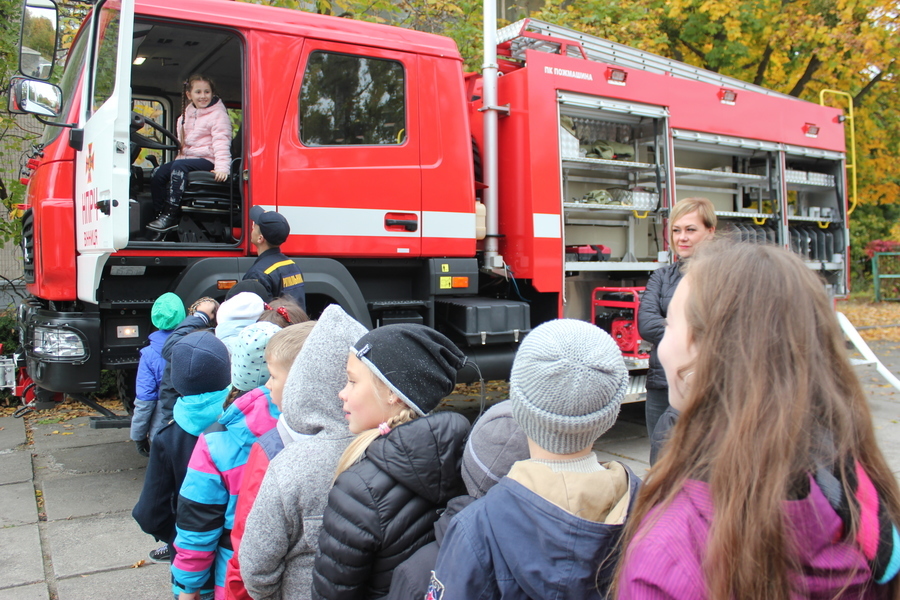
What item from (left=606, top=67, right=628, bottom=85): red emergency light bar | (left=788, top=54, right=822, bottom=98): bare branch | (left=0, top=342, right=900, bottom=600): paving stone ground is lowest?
(left=0, top=342, right=900, bottom=600): paving stone ground

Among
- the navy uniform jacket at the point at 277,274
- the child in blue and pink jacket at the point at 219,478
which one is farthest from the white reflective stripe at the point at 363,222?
the child in blue and pink jacket at the point at 219,478

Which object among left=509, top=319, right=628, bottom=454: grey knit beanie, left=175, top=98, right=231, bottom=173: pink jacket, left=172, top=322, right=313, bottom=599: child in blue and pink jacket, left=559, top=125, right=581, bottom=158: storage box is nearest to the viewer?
left=509, top=319, right=628, bottom=454: grey knit beanie

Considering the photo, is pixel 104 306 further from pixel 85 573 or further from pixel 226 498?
pixel 226 498

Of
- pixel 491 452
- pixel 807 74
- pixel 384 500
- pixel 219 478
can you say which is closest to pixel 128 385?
pixel 219 478

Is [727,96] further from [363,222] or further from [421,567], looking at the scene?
[421,567]

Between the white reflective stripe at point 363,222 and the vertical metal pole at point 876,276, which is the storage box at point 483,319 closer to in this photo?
the white reflective stripe at point 363,222

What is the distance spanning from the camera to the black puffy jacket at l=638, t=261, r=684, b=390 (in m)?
3.34

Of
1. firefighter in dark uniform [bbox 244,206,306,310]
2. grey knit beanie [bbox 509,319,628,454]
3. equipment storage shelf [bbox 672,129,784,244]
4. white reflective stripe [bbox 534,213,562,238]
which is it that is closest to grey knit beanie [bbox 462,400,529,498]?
grey knit beanie [bbox 509,319,628,454]

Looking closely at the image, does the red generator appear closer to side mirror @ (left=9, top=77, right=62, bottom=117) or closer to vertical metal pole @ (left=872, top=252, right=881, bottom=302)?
side mirror @ (left=9, top=77, right=62, bottom=117)

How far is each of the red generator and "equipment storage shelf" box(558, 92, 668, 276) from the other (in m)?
0.21

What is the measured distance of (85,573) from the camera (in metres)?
3.40

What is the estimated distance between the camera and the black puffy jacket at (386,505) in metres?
1.54

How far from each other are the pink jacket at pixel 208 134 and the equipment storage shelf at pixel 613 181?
248cm

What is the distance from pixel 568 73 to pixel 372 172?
1803 millimetres
